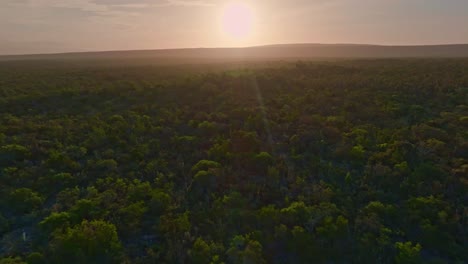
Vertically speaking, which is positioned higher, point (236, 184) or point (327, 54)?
point (327, 54)

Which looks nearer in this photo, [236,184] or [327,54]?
[236,184]

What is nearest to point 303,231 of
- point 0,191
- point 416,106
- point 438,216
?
point 438,216

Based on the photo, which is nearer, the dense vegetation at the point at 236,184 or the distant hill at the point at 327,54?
the dense vegetation at the point at 236,184

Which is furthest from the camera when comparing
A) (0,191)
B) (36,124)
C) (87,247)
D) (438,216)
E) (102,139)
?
(36,124)

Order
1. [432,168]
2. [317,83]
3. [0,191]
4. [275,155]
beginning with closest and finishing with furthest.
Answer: [0,191]
[432,168]
[275,155]
[317,83]

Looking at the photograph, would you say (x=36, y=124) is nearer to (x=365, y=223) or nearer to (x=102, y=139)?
(x=102, y=139)

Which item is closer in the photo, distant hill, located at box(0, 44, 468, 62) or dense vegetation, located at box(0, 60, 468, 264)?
dense vegetation, located at box(0, 60, 468, 264)

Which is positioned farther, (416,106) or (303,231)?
(416,106)

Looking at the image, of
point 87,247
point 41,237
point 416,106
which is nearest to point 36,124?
point 41,237
